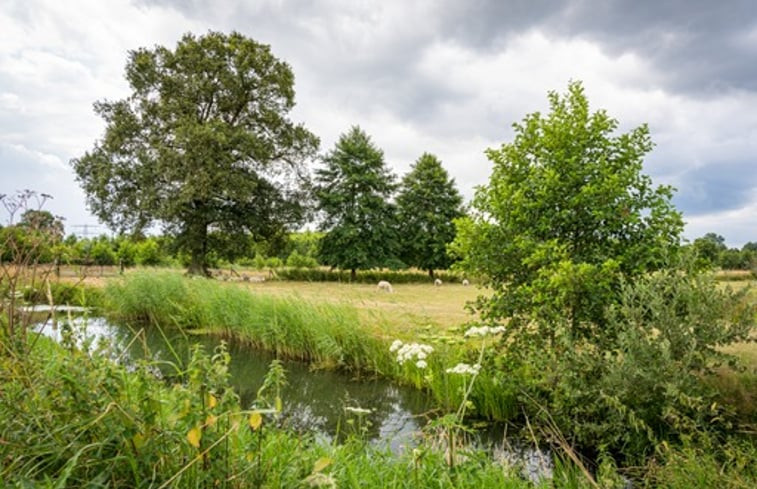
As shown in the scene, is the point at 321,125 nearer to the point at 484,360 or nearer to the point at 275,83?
the point at 275,83

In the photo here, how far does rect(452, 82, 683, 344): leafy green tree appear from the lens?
182 inches

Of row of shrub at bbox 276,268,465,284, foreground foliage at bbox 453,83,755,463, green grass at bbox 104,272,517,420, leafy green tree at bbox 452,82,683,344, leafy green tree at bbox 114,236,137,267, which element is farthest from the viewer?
row of shrub at bbox 276,268,465,284

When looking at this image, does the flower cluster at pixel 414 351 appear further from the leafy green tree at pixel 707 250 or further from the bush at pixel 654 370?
the leafy green tree at pixel 707 250

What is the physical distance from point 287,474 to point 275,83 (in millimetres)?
23571

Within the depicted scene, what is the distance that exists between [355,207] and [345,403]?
2112 cm

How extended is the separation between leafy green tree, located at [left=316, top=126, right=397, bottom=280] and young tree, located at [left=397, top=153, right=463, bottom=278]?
1.44m

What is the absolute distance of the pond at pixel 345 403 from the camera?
4.27 meters

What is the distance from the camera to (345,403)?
18.6ft

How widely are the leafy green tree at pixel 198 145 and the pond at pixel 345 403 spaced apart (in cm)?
1305

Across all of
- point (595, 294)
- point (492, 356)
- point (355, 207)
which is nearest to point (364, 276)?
point (355, 207)

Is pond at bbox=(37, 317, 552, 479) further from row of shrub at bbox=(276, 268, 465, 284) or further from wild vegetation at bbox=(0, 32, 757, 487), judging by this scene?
row of shrub at bbox=(276, 268, 465, 284)

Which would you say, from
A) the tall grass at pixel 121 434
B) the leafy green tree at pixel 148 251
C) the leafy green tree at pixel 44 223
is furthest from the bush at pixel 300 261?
the tall grass at pixel 121 434

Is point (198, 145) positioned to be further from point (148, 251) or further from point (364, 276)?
point (364, 276)

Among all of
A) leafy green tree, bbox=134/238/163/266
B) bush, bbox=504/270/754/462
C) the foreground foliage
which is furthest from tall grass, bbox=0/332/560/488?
leafy green tree, bbox=134/238/163/266
